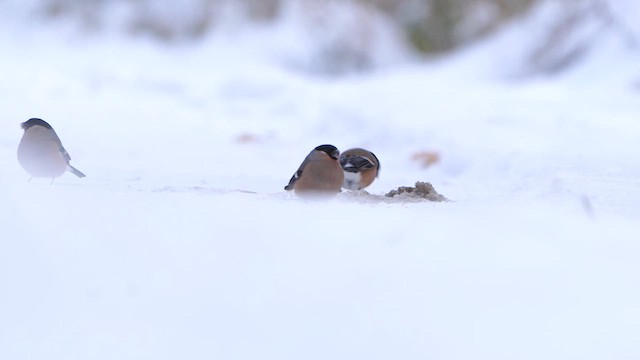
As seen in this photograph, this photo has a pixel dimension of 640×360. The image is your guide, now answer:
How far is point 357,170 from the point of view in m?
4.70

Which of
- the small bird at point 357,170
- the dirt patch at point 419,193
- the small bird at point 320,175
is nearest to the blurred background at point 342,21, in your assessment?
the small bird at point 357,170

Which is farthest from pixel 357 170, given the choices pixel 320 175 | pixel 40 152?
pixel 40 152

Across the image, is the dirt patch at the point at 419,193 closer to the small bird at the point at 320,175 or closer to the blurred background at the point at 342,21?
the small bird at the point at 320,175

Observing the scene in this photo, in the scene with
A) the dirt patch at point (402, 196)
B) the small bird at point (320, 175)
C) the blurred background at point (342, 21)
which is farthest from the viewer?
the blurred background at point (342, 21)

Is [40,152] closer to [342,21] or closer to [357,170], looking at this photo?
[357,170]

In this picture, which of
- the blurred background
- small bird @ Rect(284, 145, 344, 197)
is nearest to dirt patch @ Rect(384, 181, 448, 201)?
small bird @ Rect(284, 145, 344, 197)

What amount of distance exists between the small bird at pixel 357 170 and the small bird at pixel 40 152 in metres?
1.20

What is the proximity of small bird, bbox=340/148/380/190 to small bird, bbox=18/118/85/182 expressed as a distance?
120 centimetres

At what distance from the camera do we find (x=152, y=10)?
1222 centimetres

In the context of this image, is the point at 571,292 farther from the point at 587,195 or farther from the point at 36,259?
the point at 587,195

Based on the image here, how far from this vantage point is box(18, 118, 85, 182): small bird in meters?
4.32

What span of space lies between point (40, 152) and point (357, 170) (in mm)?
1334

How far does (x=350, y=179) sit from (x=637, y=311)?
236 centimetres

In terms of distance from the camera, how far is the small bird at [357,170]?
185 inches
